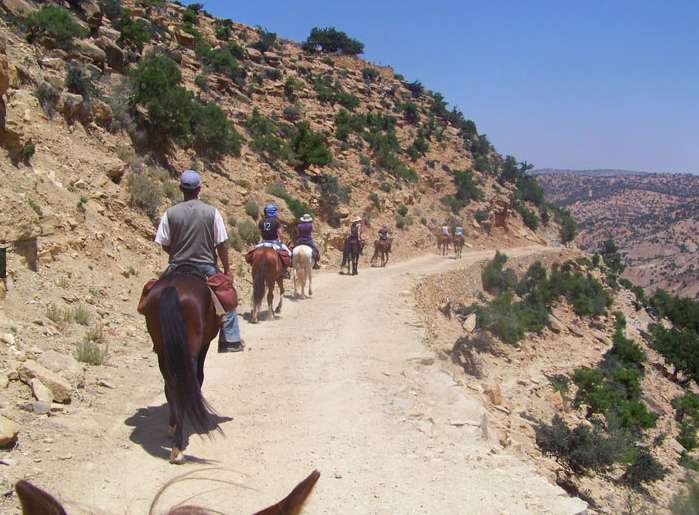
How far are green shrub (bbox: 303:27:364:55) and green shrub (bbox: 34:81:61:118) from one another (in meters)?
45.4

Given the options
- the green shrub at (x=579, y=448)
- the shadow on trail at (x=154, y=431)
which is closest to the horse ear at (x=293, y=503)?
the shadow on trail at (x=154, y=431)

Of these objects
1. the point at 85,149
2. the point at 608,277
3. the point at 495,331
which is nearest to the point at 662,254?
the point at 608,277

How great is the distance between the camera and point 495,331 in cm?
1817

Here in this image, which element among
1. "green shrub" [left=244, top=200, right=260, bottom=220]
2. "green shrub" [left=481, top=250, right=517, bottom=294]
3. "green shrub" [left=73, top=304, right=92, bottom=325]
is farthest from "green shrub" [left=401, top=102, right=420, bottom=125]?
"green shrub" [left=73, top=304, right=92, bottom=325]

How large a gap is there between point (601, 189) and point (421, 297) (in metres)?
136

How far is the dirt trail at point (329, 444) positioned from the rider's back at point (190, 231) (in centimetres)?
170

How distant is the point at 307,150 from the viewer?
2803 cm

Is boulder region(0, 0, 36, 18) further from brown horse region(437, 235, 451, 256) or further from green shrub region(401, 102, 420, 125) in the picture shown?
green shrub region(401, 102, 420, 125)

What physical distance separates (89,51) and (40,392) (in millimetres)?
14746

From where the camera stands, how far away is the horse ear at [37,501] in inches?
54.1

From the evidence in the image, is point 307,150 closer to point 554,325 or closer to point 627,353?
point 554,325

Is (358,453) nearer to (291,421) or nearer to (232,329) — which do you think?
(291,421)

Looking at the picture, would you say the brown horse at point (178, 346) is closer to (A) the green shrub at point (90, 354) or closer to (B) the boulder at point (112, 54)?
(A) the green shrub at point (90, 354)

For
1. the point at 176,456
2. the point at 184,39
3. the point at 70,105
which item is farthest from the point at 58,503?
the point at 184,39
